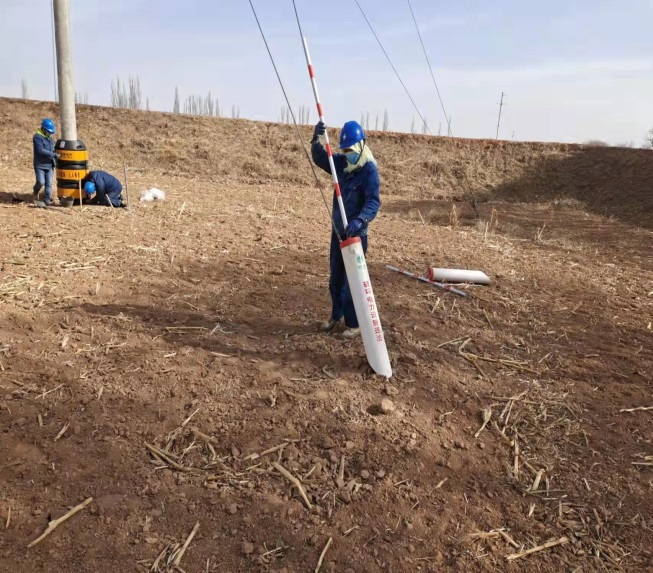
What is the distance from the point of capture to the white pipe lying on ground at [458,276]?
6645mm

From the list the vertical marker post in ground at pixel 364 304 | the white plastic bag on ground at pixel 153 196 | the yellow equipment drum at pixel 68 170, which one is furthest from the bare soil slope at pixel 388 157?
the vertical marker post in ground at pixel 364 304

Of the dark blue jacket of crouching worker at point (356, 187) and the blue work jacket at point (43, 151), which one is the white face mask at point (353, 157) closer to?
the dark blue jacket of crouching worker at point (356, 187)

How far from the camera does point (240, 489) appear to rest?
10.8ft

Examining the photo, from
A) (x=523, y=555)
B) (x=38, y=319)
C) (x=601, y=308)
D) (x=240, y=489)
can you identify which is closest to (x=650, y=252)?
(x=601, y=308)

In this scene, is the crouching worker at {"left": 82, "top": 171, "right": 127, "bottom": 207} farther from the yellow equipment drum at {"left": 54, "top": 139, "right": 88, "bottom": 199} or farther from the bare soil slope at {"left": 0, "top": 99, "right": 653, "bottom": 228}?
the bare soil slope at {"left": 0, "top": 99, "right": 653, "bottom": 228}

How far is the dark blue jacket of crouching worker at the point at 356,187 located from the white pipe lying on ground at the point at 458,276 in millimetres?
2058

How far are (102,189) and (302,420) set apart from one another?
7.80 metres

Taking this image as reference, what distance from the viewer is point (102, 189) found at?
389 inches

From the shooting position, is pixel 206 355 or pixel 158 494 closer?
pixel 158 494

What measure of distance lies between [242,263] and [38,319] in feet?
8.98

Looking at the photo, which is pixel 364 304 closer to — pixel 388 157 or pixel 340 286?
pixel 340 286

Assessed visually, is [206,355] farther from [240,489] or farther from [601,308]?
[601,308]

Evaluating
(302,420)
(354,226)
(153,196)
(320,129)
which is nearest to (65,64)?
(153,196)

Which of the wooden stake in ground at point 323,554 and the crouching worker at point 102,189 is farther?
the crouching worker at point 102,189
